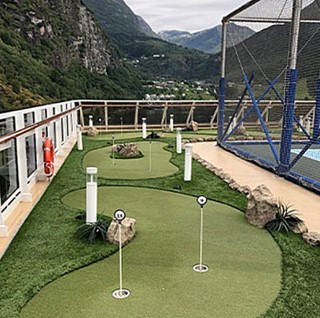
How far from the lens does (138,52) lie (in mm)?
66188

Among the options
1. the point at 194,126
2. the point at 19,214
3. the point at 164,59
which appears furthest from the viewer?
the point at 164,59

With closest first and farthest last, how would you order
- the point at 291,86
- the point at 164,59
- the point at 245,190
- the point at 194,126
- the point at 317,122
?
1. the point at 245,190
2. the point at 291,86
3. the point at 317,122
4. the point at 194,126
5. the point at 164,59

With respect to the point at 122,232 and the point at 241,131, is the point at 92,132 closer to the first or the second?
the point at 241,131

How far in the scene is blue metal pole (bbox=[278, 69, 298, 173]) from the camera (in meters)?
5.79

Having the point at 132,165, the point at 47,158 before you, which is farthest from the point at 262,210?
the point at 132,165

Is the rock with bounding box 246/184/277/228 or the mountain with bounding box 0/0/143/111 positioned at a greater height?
the mountain with bounding box 0/0/143/111

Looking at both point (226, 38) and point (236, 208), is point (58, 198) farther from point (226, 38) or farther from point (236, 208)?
point (226, 38)

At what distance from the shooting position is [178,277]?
2.80 m

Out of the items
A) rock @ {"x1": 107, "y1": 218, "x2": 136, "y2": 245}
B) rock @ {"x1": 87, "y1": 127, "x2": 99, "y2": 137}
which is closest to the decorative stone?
Answer: rock @ {"x1": 87, "y1": 127, "x2": 99, "y2": 137}

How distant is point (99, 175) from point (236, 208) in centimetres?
252

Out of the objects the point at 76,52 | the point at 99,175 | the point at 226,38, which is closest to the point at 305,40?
the point at 226,38

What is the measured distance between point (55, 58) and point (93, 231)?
42.0 m

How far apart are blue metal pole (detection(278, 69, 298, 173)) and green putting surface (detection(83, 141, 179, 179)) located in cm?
175

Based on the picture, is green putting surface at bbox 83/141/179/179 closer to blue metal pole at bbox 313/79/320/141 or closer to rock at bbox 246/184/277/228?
blue metal pole at bbox 313/79/320/141
